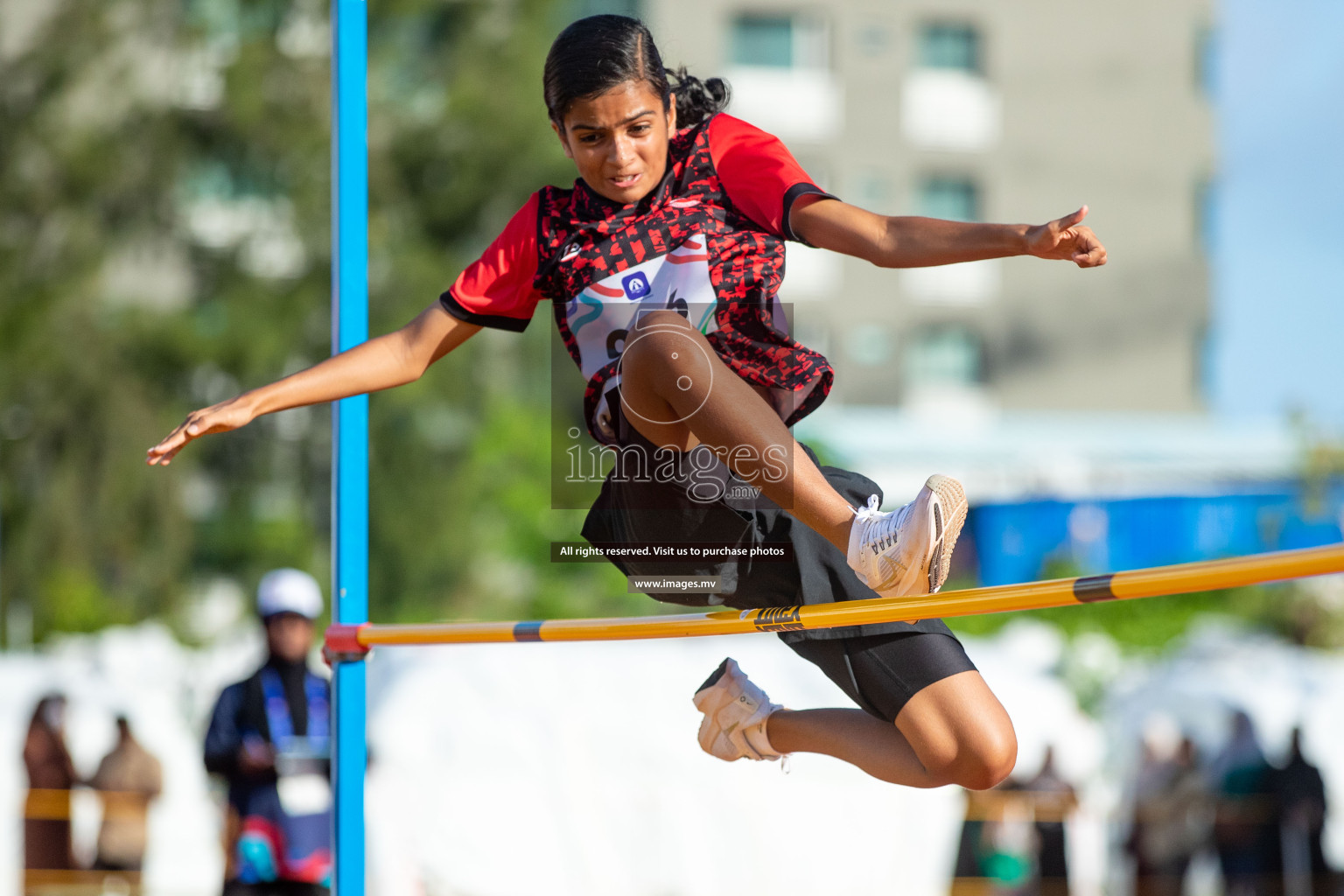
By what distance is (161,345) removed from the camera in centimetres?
1197

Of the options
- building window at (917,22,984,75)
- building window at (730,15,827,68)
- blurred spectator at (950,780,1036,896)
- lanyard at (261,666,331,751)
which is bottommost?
blurred spectator at (950,780,1036,896)

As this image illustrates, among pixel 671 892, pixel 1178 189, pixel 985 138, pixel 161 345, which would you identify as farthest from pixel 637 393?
pixel 1178 189

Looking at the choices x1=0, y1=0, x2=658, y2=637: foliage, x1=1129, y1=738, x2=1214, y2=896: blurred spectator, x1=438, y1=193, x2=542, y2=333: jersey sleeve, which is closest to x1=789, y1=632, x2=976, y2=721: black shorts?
x1=438, y1=193, x2=542, y2=333: jersey sleeve

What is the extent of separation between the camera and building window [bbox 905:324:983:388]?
21.2 m

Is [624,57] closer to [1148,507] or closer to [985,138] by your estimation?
[1148,507]

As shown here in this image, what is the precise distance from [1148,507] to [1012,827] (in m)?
11.2

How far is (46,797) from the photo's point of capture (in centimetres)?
565

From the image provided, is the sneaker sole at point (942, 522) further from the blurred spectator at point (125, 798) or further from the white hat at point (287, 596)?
the blurred spectator at point (125, 798)

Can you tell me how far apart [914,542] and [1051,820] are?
14.3 ft

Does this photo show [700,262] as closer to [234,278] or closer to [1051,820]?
[1051,820]

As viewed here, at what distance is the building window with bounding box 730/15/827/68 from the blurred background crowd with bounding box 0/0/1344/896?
0.25 feet

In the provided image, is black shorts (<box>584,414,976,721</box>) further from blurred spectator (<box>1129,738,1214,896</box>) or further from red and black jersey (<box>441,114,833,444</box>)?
blurred spectator (<box>1129,738,1214,896</box>)

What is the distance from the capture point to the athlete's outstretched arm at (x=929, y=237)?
6.10 feet

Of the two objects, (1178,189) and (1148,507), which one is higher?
(1178,189)
